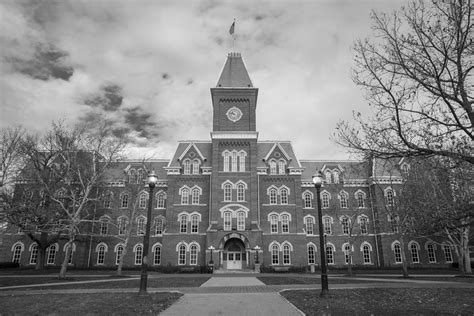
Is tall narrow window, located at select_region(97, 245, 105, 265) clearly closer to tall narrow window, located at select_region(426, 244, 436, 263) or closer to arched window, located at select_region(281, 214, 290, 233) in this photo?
arched window, located at select_region(281, 214, 290, 233)

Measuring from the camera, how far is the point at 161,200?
44312mm

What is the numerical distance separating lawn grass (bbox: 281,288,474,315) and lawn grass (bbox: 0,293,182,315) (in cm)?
513

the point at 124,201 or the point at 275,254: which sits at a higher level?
the point at 124,201

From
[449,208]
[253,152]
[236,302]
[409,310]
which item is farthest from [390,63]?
[253,152]

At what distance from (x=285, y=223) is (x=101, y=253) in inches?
971

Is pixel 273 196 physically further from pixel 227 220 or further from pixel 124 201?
pixel 124 201

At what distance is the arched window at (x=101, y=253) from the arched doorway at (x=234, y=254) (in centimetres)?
1671

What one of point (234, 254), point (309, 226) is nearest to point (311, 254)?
point (309, 226)

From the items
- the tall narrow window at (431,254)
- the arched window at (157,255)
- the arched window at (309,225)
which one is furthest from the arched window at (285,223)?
the tall narrow window at (431,254)

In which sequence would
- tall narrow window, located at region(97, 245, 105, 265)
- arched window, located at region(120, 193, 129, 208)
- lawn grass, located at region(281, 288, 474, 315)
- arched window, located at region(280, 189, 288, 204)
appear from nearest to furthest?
lawn grass, located at region(281, 288, 474, 315)
arched window, located at region(280, 189, 288, 204)
tall narrow window, located at region(97, 245, 105, 265)
arched window, located at region(120, 193, 129, 208)

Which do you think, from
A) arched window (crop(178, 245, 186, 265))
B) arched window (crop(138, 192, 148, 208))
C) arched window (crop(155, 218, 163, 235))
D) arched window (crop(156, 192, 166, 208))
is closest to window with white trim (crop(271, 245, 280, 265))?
arched window (crop(178, 245, 186, 265))

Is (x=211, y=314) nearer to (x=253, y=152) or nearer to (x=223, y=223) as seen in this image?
(x=223, y=223)

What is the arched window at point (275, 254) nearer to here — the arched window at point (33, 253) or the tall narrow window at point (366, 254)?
the tall narrow window at point (366, 254)

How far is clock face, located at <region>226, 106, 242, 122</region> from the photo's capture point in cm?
4341
